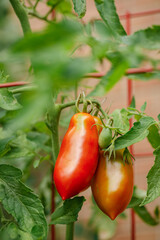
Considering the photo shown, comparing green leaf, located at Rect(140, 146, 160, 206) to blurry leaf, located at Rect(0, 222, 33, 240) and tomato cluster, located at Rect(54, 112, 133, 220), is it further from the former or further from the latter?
blurry leaf, located at Rect(0, 222, 33, 240)

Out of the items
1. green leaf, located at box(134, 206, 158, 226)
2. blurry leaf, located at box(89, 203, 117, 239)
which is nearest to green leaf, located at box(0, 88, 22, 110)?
green leaf, located at box(134, 206, 158, 226)

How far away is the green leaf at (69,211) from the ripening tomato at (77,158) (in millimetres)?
106

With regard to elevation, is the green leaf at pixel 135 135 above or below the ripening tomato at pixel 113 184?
above

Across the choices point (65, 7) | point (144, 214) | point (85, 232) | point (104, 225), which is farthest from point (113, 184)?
point (85, 232)

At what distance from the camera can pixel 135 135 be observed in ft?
1.86

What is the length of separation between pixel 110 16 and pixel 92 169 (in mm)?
232

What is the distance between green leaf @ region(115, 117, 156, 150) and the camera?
558mm

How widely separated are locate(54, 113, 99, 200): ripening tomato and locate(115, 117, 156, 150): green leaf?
0.15ft

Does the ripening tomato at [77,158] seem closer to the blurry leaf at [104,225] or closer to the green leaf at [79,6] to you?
the green leaf at [79,6]

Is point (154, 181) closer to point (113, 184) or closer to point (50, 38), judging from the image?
point (113, 184)

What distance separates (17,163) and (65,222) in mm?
547

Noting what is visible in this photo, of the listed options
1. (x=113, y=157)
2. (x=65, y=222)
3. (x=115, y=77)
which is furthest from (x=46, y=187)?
(x=115, y=77)

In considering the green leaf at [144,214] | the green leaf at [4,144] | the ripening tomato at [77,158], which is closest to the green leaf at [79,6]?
the ripening tomato at [77,158]

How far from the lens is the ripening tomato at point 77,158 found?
558 millimetres
